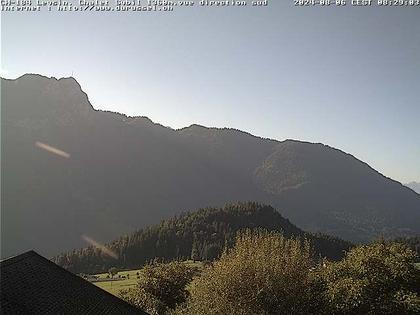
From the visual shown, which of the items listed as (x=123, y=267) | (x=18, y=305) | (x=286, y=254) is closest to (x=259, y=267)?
(x=286, y=254)

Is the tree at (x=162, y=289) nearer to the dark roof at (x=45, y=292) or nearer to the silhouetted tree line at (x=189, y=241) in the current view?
the dark roof at (x=45, y=292)

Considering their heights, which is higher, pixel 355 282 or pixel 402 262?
pixel 402 262

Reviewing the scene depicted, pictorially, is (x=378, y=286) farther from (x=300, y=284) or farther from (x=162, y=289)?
(x=162, y=289)

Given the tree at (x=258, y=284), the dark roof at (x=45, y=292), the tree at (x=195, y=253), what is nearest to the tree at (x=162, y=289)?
the tree at (x=258, y=284)

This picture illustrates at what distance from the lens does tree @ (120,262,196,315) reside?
41.5m

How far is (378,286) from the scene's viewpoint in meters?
29.4

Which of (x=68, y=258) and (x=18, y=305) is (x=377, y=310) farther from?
(x=68, y=258)

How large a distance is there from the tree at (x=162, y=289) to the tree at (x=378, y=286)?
18496 mm

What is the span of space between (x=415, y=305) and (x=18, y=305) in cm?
2469

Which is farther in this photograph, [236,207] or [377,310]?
[236,207]

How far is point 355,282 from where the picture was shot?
1163 inches

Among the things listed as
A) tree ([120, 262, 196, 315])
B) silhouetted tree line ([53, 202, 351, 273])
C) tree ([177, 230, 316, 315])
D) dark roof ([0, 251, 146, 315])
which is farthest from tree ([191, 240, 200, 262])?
dark roof ([0, 251, 146, 315])

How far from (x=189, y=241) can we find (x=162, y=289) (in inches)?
4497

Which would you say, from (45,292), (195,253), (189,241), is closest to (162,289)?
(45,292)
